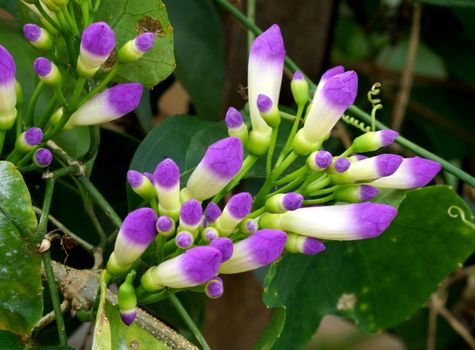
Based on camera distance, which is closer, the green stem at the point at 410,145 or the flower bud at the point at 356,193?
the flower bud at the point at 356,193

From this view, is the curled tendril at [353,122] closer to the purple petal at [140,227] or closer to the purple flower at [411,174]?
the purple flower at [411,174]

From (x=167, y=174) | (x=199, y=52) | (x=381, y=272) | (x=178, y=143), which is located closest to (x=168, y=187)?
(x=167, y=174)

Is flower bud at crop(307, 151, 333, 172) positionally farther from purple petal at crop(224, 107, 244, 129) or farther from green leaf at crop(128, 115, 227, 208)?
green leaf at crop(128, 115, 227, 208)

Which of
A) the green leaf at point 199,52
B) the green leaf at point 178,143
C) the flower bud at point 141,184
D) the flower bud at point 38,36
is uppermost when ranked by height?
the flower bud at point 38,36

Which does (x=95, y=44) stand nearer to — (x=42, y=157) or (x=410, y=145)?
(x=42, y=157)

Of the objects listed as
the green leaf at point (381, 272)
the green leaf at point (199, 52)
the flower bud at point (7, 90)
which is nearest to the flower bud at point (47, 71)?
the flower bud at point (7, 90)

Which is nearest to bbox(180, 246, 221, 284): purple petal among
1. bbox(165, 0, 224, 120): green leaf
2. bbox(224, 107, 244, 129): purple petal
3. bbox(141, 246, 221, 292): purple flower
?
bbox(141, 246, 221, 292): purple flower
